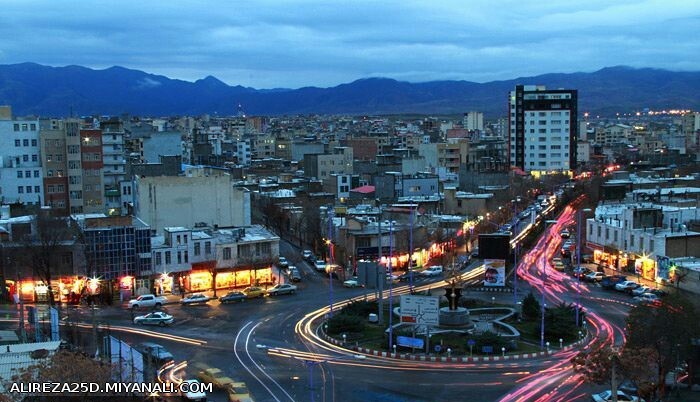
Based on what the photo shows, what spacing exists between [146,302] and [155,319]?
3704 mm

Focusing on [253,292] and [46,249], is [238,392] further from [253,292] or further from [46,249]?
[46,249]

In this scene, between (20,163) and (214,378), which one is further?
(20,163)

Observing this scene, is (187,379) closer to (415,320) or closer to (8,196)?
(415,320)

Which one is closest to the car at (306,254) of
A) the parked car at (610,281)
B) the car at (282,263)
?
the car at (282,263)

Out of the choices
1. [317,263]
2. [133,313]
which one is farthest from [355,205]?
[133,313]

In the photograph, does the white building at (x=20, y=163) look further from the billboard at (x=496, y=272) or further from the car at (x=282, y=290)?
the billboard at (x=496, y=272)

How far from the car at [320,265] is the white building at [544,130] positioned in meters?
67.2

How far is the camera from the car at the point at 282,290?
43344 mm

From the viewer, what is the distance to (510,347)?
104ft

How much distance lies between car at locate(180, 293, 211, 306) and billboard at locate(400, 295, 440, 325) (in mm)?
13029

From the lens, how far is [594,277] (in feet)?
154

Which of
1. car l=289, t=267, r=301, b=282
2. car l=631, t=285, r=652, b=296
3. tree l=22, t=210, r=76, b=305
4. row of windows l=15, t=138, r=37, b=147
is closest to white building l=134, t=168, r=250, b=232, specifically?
car l=289, t=267, r=301, b=282

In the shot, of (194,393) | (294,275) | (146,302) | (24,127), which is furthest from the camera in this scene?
(24,127)

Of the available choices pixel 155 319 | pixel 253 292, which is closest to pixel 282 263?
pixel 253 292
